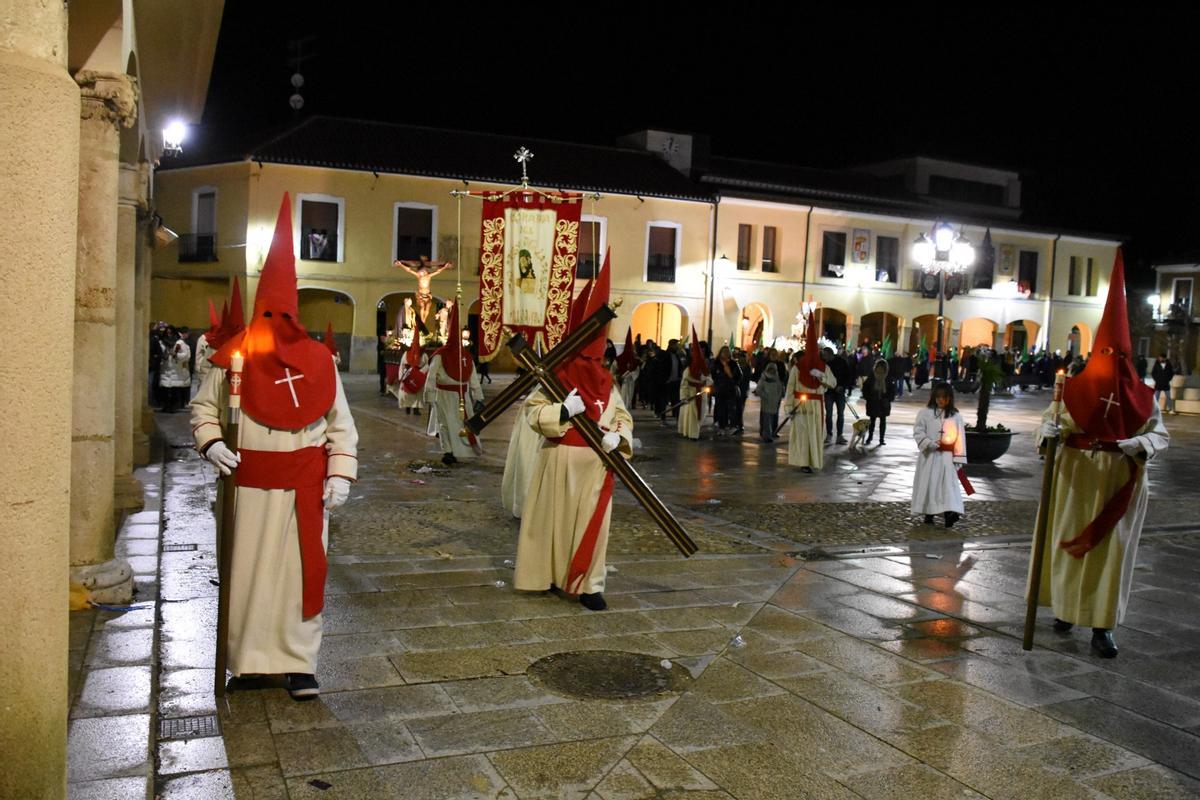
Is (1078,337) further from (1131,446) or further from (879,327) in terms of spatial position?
(1131,446)

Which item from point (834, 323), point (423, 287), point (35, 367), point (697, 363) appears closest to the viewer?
point (35, 367)

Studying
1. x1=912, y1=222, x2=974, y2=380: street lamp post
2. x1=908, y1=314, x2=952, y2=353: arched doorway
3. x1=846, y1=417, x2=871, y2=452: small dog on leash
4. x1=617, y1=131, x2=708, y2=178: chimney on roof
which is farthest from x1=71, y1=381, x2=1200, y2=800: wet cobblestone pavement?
x1=908, y1=314, x2=952, y2=353: arched doorway

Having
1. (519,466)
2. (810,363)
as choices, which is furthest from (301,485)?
(810,363)

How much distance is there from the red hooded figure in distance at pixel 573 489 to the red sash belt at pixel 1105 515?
8.94 ft

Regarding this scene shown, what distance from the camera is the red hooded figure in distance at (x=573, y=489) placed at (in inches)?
252

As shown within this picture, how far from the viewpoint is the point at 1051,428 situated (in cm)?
621

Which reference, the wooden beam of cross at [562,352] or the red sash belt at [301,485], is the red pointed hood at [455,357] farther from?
the red sash belt at [301,485]

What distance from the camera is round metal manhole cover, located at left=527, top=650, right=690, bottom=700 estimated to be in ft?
16.1

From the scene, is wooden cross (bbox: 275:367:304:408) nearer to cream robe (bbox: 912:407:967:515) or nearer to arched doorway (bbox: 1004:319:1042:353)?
cream robe (bbox: 912:407:967:515)

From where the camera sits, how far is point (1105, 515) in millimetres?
5992

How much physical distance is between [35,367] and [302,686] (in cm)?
275

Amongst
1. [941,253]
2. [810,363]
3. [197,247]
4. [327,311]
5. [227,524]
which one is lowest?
[227,524]

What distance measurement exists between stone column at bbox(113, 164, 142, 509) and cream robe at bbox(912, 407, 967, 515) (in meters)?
7.03

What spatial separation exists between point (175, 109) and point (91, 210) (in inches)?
233
